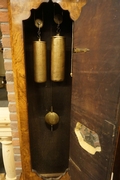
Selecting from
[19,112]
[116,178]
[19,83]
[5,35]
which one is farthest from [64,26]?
[116,178]

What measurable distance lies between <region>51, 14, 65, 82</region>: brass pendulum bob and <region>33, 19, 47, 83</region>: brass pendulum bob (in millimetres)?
54

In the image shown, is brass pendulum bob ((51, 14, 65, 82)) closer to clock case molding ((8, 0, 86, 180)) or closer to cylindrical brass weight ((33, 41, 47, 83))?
cylindrical brass weight ((33, 41, 47, 83))

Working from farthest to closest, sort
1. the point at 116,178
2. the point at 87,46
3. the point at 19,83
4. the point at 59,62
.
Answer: the point at 116,178
the point at 59,62
the point at 19,83
the point at 87,46

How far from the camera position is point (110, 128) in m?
0.59

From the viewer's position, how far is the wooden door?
0.53 metres

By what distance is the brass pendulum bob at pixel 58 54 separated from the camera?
0.88 meters

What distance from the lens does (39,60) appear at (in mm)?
905

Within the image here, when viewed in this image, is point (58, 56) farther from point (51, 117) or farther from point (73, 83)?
point (51, 117)

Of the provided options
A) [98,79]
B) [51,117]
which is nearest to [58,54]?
[98,79]

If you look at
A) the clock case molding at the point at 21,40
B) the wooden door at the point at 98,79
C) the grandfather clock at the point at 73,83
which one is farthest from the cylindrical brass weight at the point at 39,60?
the wooden door at the point at 98,79

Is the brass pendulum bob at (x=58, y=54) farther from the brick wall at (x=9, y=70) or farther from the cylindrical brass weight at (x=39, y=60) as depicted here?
the brick wall at (x=9, y=70)

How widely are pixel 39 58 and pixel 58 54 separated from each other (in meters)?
0.12

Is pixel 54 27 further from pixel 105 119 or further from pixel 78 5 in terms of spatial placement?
pixel 105 119

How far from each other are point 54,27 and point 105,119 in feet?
2.20
